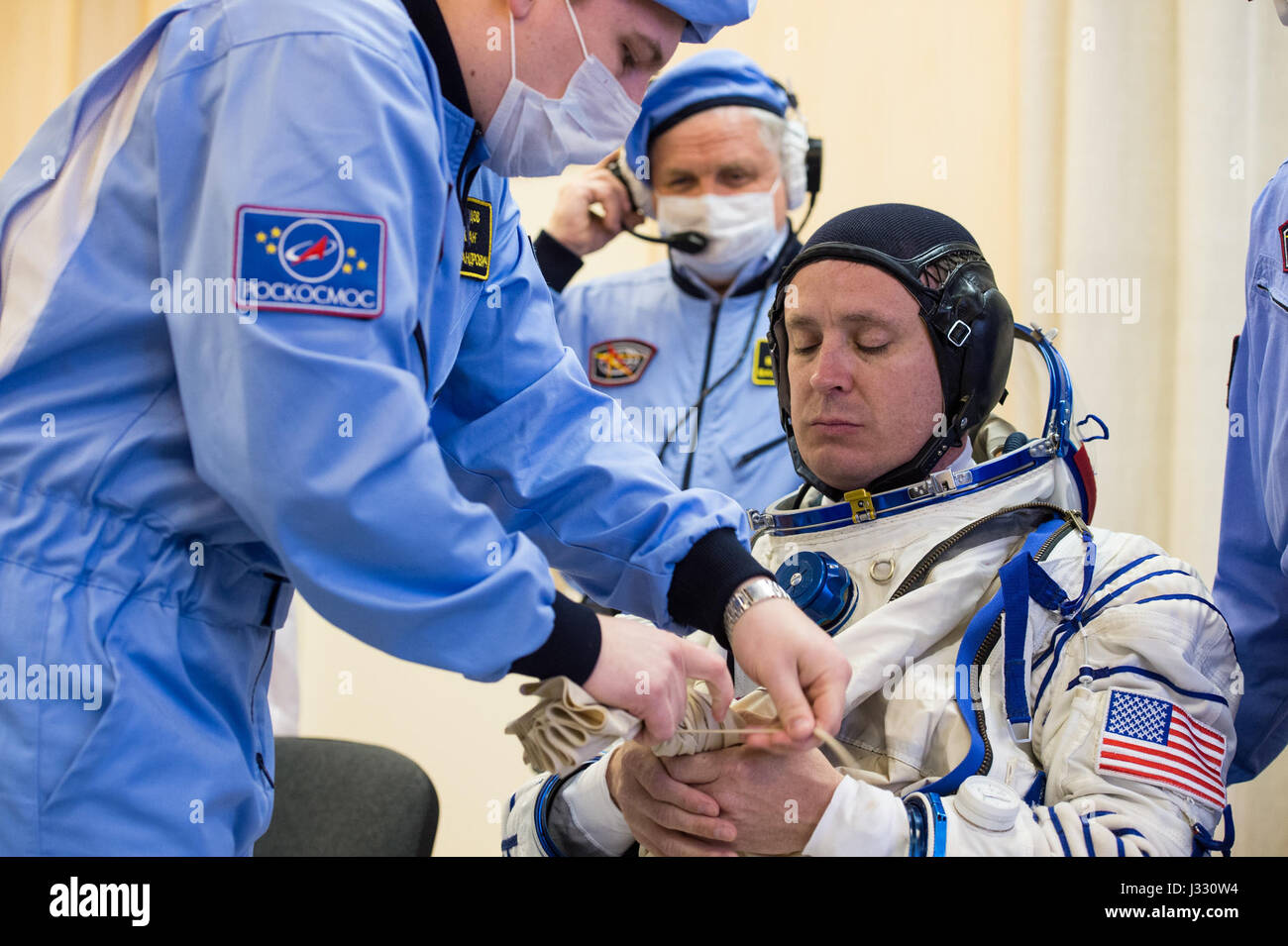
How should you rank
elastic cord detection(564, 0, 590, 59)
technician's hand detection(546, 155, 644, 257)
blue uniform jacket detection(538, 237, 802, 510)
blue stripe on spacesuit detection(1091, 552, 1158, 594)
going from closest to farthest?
elastic cord detection(564, 0, 590, 59), blue stripe on spacesuit detection(1091, 552, 1158, 594), blue uniform jacket detection(538, 237, 802, 510), technician's hand detection(546, 155, 644, 257)

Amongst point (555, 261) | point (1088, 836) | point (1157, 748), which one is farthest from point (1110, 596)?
point (555, 261)

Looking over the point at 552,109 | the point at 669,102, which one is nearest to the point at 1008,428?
the point at 552,109

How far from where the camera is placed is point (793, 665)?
3.47 feet

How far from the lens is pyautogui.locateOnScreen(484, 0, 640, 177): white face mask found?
3.51 feet

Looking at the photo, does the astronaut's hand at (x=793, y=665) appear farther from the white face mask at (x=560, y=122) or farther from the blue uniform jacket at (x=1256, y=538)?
the blue uniform jacket at (x=1256, y=538)

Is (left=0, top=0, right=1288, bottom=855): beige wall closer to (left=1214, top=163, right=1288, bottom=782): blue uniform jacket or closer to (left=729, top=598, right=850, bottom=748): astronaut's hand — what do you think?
(left=1214, top=163, right=1288, bottom=782): blue uniform jacket

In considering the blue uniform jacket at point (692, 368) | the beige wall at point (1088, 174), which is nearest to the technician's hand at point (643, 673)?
the blue uniform jacket at point (692, 368)

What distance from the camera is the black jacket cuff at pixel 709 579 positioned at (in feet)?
3.66

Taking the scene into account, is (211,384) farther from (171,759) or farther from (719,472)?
(719,472)

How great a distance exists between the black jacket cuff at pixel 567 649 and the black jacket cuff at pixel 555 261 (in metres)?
1.90

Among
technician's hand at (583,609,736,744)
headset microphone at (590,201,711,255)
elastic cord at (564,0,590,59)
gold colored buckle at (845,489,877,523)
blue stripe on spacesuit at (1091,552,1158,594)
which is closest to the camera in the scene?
technician's hand at (583,609,736,744)

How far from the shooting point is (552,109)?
42.8 inches

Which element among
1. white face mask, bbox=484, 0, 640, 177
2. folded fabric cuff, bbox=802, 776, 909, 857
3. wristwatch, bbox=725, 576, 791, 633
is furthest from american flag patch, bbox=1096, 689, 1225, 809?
white face mask, bbox=484, 0, 640, 177

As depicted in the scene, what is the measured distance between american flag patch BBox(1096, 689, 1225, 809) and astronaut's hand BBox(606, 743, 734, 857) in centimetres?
43
